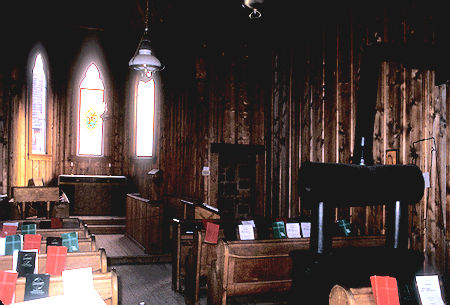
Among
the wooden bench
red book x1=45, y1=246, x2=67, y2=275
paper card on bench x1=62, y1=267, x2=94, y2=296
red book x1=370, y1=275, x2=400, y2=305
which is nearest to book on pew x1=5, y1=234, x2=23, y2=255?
red book x1=45, y1=246, x2=67, y2=275

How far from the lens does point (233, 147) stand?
315 inches

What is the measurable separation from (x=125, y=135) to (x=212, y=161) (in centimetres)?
559

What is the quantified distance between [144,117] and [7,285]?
9.62 metres

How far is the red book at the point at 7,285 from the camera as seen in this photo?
1969mm

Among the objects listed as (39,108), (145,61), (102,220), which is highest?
(145,61)

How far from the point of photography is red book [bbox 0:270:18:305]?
6.46ft

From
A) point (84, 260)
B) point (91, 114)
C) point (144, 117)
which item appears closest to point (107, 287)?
point (84, 260)

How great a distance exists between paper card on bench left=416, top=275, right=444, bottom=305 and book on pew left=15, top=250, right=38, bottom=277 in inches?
82.0

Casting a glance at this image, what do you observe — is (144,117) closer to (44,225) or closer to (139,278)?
(139,278)

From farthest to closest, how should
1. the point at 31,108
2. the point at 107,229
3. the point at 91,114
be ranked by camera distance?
1. the point at 91,114
2. the point at 31,108
3. the point at 107,229

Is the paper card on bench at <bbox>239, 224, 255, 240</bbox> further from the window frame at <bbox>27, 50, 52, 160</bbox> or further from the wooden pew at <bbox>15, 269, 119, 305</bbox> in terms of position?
the window frame at <bbox>27, 50, 52, 160</bbox>

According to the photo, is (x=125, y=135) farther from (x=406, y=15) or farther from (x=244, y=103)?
(x=406, y=15)

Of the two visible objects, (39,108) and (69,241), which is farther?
(39,108)

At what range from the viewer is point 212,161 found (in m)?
7.85
